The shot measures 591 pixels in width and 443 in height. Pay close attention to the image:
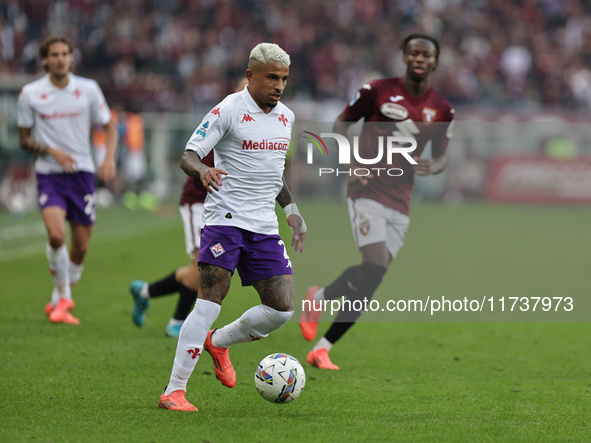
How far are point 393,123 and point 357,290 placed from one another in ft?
4.31

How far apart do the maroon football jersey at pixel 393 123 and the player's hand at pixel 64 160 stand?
8.59ft

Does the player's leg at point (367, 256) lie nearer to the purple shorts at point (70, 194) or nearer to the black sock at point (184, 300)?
the black sock at point (184, 300)

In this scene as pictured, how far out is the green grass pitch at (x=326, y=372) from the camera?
4.83 meters

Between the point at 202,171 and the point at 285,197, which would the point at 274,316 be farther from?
the point at 202,171

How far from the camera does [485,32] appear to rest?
2920 cm

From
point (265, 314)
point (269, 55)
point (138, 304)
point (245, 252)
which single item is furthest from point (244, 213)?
point (138, 304)

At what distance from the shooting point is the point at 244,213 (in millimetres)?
5230

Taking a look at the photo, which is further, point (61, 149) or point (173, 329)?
point (61, 149)

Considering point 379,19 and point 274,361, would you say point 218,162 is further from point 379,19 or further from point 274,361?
point 379,19

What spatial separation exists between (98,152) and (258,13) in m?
10.2

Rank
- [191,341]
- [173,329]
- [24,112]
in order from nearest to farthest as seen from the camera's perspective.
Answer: [191,341] → [173,329] → [24,112]

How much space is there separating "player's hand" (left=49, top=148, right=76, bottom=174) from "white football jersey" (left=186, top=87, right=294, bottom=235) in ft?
10.0

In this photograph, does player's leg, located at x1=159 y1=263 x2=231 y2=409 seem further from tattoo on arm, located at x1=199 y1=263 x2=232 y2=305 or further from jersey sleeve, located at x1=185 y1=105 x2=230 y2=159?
jersey sleeve, located at x1=185 y1=105 x2=230 y2=159

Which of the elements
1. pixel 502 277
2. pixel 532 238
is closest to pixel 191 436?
pixel 502 277
